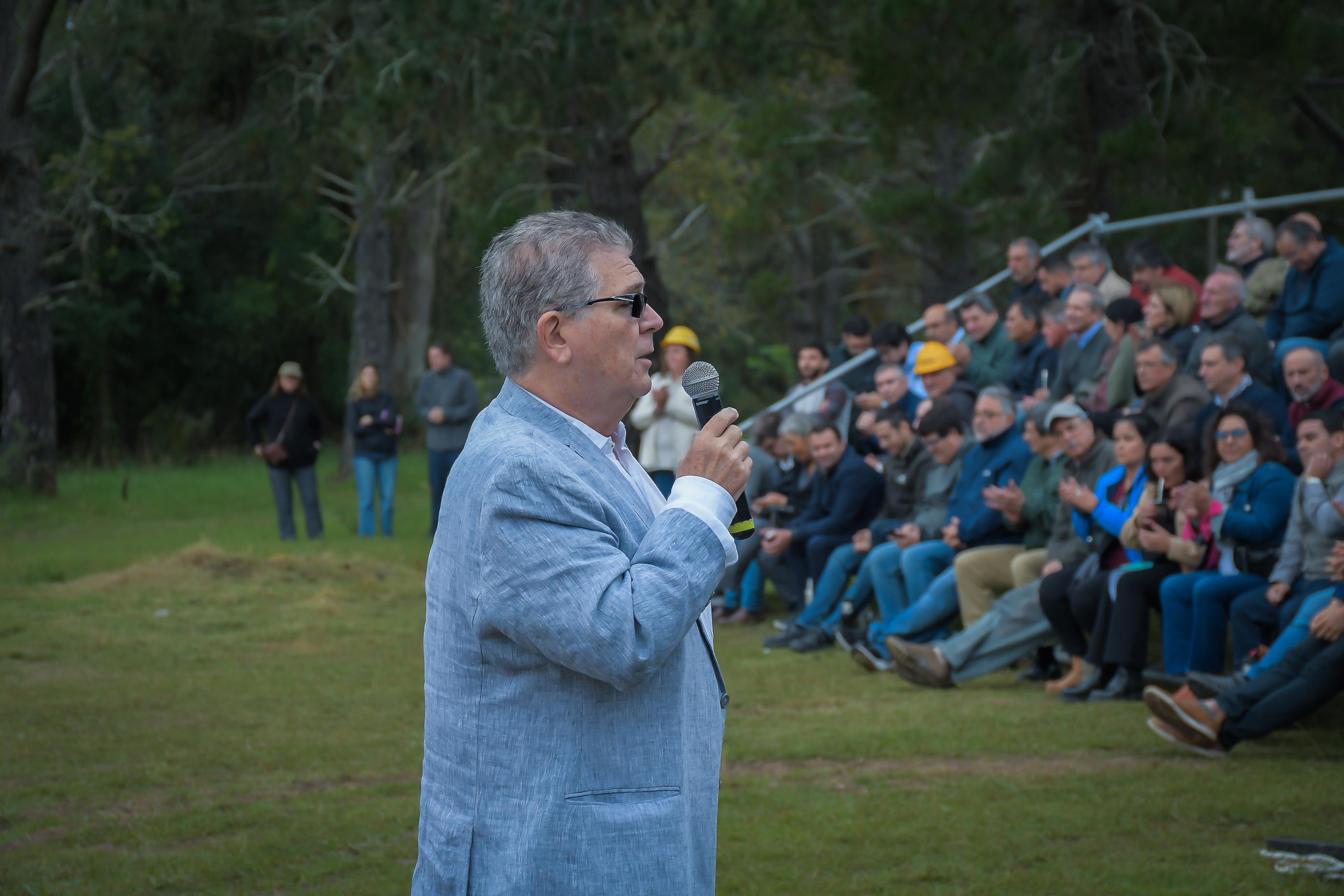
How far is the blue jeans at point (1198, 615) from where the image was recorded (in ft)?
21.8

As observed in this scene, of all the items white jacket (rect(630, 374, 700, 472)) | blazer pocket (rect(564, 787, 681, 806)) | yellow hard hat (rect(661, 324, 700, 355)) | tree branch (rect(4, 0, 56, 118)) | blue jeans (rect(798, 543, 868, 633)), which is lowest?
blue jeans (rect(798, 543, 868, 633))

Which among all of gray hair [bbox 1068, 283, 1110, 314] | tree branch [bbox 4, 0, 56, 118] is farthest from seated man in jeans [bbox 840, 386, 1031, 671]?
tree branch [bbox 4, 0, 56, 118]

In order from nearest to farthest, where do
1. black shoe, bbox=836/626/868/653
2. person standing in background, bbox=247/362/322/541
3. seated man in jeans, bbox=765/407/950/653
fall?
black shoe, bbox=836/626/868/653
seated man in jeans, bbox=765/407/950/653
person standing in background, bbox=247/362/322/541

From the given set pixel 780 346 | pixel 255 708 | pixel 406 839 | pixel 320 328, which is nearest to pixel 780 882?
pixel 406 839

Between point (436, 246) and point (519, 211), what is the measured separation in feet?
5.54

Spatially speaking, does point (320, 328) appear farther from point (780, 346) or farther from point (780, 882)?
point (780, 882)

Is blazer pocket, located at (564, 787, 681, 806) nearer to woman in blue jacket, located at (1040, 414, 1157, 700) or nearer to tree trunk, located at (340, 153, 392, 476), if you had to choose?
woman in blue jacket, located at (1040, 414, 1157, 700)

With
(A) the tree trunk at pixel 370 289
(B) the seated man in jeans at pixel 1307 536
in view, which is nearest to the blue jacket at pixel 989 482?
(B) the seated man in jeans at pixel 1307 536

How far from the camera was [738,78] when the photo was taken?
1577 centimetres

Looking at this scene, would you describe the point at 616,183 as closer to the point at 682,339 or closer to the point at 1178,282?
the point at 682,339

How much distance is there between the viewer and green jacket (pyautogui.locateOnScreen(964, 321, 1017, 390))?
10.1 metres

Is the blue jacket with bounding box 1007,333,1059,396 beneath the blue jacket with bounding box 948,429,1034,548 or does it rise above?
above

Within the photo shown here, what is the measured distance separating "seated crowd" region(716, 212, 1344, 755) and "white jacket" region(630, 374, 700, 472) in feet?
2.02

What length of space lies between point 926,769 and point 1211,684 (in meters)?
1.28
